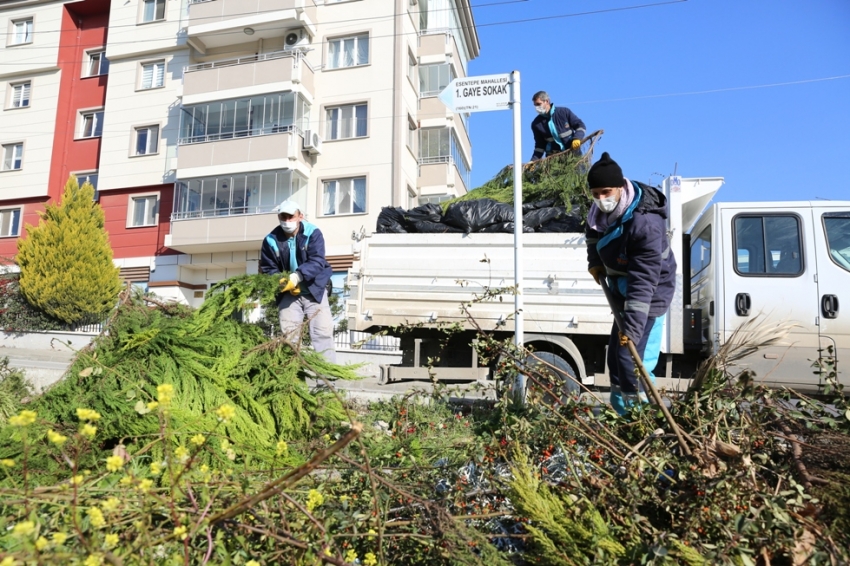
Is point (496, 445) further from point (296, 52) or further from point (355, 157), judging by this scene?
point (296, 52)

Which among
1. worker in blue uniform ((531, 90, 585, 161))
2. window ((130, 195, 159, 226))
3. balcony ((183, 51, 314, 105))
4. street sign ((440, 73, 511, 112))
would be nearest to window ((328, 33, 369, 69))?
balcony ((183, 51, 314, 105))

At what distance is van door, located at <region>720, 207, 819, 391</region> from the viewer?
6.45m

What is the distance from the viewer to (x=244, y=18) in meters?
21.8

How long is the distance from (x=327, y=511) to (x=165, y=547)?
52cm

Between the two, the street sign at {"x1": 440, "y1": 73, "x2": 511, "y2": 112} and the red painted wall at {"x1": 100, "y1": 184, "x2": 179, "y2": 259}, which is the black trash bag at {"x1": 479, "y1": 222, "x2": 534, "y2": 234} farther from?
the red painted wall at {"x1": 100, "y1": 184, "x2": 179, "y2": 259}

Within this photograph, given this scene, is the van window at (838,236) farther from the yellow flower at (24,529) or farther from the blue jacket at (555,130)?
the yellow flower at (24,529)

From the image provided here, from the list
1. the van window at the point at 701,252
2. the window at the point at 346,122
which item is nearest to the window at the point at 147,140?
the window at the point at 346,122

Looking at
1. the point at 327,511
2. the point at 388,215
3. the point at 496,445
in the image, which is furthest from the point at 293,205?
the point at 327,511

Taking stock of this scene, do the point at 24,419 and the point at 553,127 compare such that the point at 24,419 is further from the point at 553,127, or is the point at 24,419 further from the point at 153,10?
Result: the point at 153,10

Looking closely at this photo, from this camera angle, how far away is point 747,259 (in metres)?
6.74

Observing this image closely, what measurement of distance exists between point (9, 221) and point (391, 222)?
2375 cm

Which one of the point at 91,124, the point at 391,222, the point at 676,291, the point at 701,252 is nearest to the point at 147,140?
the point at 91,124

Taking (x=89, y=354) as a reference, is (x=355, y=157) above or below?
above

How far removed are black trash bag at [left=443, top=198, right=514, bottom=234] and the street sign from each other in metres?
2.08
